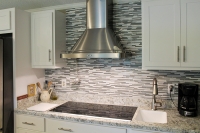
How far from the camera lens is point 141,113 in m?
2.06

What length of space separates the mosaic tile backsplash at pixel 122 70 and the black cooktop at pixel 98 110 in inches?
7.9

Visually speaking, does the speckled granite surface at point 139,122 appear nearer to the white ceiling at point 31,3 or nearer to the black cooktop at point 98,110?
the black cooktop at point 98,110

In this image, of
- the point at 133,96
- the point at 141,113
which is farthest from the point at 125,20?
the point at 141,113

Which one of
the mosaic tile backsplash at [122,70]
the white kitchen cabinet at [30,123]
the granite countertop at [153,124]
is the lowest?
the white kitchen cabinet at [30,123]

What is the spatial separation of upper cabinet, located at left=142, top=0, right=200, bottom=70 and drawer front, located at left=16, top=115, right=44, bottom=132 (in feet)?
4.37

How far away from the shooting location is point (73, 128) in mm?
1876

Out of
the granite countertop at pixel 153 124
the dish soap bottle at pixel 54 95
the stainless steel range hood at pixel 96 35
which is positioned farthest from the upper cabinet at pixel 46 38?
the granite countertop at pixel 153 124

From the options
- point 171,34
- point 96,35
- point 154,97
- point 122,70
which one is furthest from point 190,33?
point 96,35

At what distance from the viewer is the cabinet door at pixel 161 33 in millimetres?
1820

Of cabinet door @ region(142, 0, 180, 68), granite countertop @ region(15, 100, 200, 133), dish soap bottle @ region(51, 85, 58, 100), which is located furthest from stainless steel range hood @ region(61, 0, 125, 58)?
dish soap bottle @ region(51, 85, 58, 100)

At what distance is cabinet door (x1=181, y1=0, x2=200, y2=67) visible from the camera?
1752mm

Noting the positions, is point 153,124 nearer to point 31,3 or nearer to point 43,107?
point 43,107

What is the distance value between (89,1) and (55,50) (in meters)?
0.75

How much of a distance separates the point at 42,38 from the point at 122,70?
1132 millimetres
